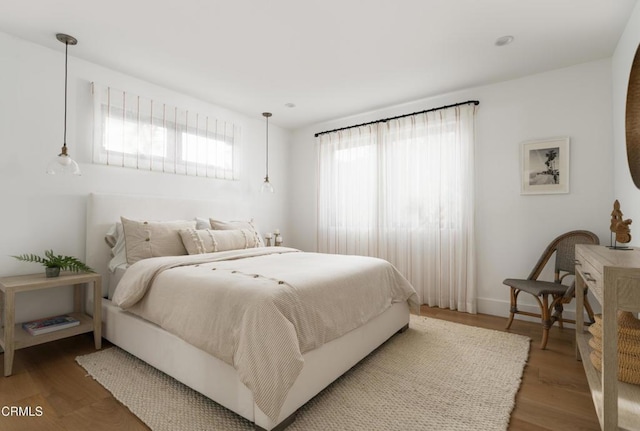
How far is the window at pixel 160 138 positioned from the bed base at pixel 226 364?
157 cm

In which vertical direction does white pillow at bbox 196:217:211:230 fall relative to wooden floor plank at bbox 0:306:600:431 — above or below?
above

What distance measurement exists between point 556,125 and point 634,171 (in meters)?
1.20

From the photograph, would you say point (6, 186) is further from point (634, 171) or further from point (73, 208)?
point (634, 171)

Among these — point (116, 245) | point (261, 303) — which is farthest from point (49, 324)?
point (261, 303)

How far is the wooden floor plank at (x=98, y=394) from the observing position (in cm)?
163

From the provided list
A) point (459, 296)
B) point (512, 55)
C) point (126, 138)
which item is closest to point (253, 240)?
point (126, 138)

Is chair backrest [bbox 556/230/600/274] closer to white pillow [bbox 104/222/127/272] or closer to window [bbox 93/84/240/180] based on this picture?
window [bbox 93/84/240/180]

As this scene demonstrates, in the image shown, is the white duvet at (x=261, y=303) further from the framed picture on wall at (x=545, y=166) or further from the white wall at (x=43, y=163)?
the framed picture on wall at (x=545, y=166)

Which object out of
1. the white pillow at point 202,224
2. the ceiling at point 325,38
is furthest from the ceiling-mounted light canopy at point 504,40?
the white pillow at point 202,224

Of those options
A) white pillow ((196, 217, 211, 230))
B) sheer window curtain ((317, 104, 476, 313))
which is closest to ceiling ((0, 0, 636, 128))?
sheer window curtain ((317, 104, 476, 313))

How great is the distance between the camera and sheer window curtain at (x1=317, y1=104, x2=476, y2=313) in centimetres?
361

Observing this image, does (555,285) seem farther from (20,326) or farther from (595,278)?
(20,326)

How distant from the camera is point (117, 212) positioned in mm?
3078

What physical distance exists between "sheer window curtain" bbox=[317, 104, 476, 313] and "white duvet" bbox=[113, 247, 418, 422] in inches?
49.4
